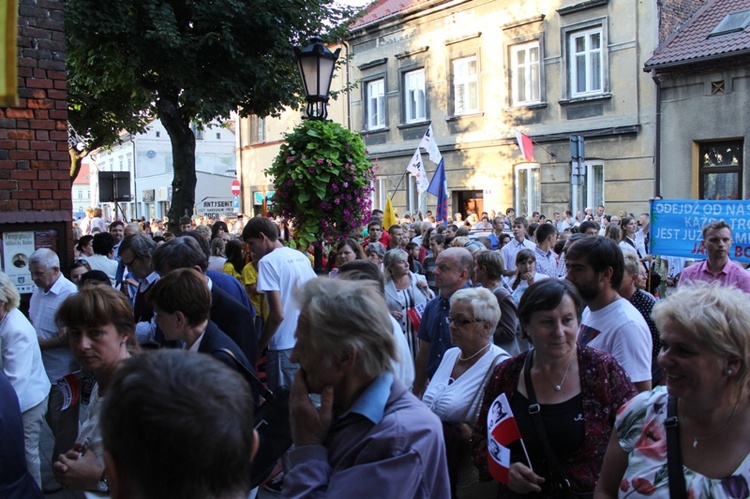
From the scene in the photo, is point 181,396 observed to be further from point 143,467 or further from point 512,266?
point 512,266

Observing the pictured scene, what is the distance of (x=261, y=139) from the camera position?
3303 centimetres

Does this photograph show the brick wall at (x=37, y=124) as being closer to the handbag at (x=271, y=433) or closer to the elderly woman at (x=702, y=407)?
the handbag at (x=271, y=433)

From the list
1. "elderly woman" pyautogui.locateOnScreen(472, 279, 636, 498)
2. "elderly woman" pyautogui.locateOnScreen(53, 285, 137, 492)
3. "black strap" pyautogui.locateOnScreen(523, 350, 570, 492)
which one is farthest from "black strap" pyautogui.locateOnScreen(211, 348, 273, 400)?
"black strap" pyautogui.locateOnScreen(523, 350, 570, 492)

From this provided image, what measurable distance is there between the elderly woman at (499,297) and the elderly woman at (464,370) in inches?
23.7

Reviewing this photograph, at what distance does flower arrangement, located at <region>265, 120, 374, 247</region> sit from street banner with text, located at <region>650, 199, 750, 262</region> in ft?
16.2

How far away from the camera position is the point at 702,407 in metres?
2.16

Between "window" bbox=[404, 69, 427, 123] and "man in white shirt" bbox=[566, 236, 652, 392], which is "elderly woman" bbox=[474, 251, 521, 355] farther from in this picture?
"window" bbox=[404, 69, 427, 123]

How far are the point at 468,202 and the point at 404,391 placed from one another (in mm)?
21359

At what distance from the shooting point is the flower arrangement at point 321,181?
20.8 feet

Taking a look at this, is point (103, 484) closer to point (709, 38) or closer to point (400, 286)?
point (400, 286)

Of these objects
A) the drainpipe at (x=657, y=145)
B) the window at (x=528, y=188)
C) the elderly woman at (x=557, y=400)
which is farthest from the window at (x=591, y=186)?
the elderly woman at (x=557, y=400)

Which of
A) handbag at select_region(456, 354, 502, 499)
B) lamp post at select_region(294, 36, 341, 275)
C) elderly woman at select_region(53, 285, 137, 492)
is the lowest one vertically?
handbag at select_region(456, 354, 502, 499)

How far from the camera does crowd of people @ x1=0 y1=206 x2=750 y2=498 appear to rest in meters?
1.48

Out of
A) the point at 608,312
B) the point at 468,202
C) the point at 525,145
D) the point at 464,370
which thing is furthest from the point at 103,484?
the point at 468,202
